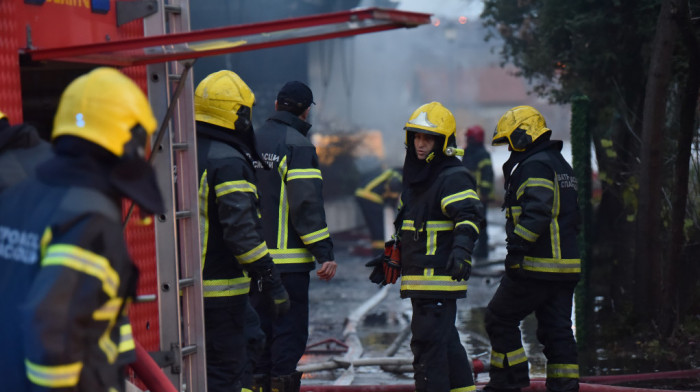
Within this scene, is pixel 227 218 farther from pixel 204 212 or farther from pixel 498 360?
pixel 498 360

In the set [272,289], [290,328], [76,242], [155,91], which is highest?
[155,91]

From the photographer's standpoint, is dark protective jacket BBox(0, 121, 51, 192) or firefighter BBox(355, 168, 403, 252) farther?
firefighter BBox(355, 168, 403, 252)

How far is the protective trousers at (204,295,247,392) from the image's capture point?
15.6ft

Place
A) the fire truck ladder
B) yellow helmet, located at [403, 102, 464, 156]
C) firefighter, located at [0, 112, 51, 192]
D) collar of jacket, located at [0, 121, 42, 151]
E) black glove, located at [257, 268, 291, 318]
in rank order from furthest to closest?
yellow helmet, located at [403, 102, 464, 156], black glove, located at [257, 268, 291, 318], the fire truck ladder, collar of jacket, located at [0, 121, 42, 151], firefighter, located at [0, 112, 51, 192]

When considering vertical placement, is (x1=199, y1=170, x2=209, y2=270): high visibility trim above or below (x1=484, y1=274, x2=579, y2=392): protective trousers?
above

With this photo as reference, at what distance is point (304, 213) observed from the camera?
5574 mm

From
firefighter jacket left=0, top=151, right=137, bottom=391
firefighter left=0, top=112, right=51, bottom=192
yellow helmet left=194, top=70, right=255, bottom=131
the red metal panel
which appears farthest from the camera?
yellow helmet left=194, top=70, right=255, bottom=131

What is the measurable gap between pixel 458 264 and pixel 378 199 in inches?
367

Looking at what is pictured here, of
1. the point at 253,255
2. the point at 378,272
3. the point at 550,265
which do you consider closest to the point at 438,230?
the point at 378,272

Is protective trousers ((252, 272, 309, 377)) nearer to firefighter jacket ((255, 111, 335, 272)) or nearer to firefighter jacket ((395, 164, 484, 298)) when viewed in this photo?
firefighter jacket ((255, 111, 335, 272))

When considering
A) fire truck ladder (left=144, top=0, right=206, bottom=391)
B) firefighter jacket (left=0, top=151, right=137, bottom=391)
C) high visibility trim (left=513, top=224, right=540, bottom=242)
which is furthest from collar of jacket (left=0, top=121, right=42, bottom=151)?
high visibility trim (left=513, top=224, right=540, bottom=242)

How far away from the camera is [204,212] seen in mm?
4848

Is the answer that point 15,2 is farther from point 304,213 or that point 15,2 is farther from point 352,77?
point 352,77

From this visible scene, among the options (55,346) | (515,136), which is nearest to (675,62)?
(515,136)
